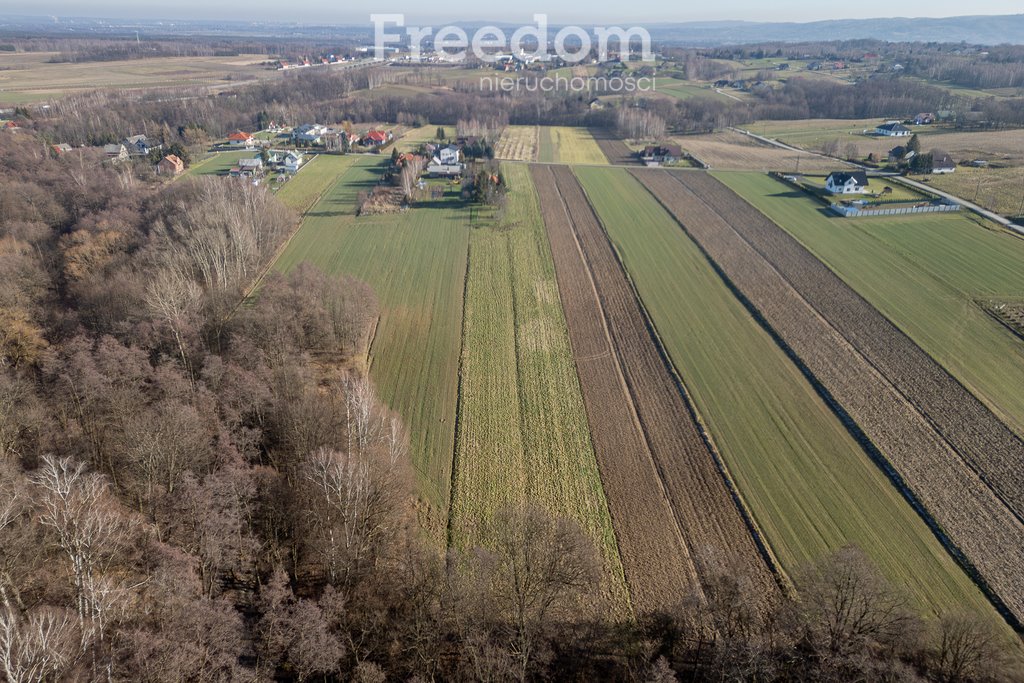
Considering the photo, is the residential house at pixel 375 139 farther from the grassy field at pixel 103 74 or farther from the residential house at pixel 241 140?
the grassy field at pixel 103 74

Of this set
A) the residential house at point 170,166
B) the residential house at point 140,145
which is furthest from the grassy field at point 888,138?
the residential house at point 140,145

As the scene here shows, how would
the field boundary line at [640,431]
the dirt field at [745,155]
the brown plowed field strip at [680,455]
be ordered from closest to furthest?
the field boundary line at [640,431], the brown plowed field strip at [680,455], the dirt field at [745,155]

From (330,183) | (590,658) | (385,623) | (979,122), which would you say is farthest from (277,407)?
(979,122)

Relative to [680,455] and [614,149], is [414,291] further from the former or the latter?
[614,149]

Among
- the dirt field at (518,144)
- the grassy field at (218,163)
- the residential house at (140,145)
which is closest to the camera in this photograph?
the grassy field at (218,163)

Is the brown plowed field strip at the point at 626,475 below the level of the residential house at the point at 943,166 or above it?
below
